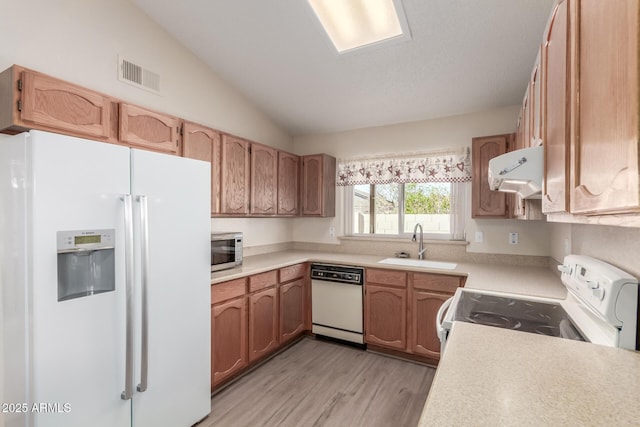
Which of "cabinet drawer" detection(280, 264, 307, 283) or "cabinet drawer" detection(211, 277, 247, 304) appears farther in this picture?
"cabinet drawer" detection(280, 264, 307, 283)

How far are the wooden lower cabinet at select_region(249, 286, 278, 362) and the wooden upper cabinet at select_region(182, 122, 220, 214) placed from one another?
842 mm

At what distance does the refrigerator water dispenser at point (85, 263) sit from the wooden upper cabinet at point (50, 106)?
0.67m

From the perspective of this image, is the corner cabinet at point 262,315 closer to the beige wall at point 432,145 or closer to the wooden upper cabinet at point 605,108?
the beige wall at point 432,145

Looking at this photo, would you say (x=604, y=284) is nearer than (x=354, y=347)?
Yes

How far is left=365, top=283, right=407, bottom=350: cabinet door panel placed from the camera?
2764 millimetres

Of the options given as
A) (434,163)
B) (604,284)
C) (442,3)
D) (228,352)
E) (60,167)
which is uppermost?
(442,3)

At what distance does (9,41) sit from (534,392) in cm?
280

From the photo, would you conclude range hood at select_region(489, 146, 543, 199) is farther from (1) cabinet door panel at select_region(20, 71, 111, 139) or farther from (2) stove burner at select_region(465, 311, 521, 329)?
(1) cabinet door panel at select_region(20, 71, 111, 139)

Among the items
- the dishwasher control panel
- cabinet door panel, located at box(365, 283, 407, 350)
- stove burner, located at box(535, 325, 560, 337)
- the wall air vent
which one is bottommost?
cabinet door panel, located at box(365, 283, 407, 350)

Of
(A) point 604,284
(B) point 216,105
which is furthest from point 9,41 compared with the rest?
(A) point 604,284

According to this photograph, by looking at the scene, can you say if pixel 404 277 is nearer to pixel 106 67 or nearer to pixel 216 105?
pixel 216 105

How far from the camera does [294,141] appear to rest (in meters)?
4.06

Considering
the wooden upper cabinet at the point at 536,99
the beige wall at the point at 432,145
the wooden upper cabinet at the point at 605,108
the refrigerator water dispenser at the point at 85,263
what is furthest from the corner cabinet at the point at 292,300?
the wooden upper cabinet at the point at 605,108

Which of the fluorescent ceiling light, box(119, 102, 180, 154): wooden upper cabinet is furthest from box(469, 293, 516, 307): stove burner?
box(119, 102, 180, 154): wooden upper cabinet
